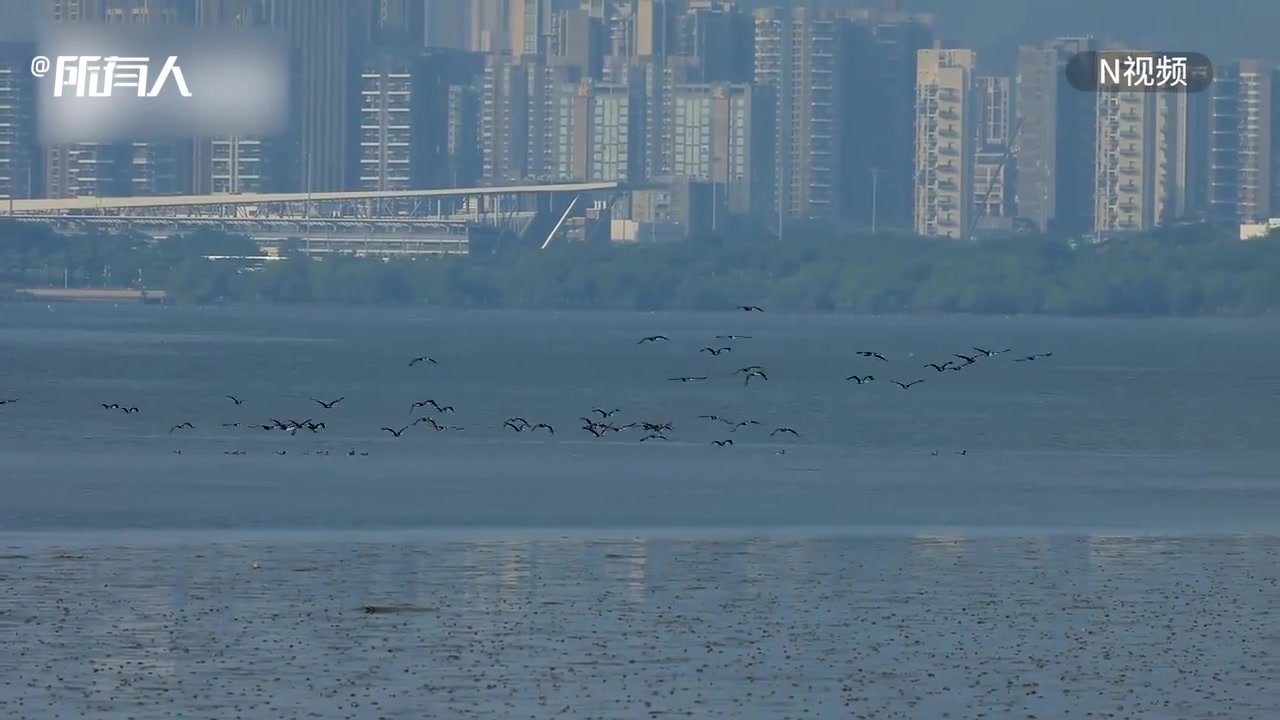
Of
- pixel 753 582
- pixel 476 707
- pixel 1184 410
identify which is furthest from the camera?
pixel 1184 410

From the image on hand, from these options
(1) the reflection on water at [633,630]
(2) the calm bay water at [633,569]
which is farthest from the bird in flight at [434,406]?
(1) the reflection on water at [633,630]

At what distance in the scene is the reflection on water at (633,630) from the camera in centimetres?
3164

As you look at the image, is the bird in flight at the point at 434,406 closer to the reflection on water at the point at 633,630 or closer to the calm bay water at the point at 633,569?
the calm bay water at the point at 633,569

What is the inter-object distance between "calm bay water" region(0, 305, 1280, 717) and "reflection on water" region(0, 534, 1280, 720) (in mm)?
92

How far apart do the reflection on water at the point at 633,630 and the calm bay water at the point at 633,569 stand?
3.6 inches

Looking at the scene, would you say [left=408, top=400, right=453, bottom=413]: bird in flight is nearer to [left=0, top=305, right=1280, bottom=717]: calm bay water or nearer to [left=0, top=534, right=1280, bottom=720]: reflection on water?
[left=0, top=305, right=1280, bottom=717]: calm bay water

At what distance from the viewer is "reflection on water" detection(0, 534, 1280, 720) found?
31641mm

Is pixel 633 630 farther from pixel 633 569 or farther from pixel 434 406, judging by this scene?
pixel 434 406

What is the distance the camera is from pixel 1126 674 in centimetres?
3381

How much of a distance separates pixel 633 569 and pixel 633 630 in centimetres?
729

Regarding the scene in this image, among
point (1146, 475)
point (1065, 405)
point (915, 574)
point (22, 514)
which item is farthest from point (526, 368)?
point (915, 574)

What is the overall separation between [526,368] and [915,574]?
108358mm

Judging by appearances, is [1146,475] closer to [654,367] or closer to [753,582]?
[753,582]

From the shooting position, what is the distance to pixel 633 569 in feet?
145
